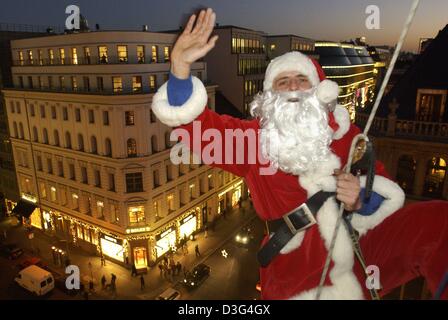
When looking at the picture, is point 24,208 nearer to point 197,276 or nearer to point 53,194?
point 53,194

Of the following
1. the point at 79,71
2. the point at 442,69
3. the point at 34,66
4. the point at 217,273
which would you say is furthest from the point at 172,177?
the point at 442,69

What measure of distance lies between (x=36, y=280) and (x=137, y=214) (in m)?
8.46

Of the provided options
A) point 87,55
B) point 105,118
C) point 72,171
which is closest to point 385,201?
point 105,118

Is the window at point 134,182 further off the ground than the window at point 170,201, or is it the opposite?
the window at point 134,182

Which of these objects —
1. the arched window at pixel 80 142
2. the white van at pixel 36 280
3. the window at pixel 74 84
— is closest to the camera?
the white van at pixel 36 280

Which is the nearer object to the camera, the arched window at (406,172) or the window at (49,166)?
the arched window at (406,172)

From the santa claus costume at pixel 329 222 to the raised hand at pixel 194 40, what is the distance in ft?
1.23

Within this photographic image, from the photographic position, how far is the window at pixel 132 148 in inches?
1049

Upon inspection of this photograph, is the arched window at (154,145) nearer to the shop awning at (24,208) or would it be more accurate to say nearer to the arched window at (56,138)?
the arched window at (56,138)

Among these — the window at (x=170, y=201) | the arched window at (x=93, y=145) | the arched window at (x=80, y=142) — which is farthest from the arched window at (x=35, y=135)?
the window at (x=170, y=201)

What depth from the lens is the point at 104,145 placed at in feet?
87.6
